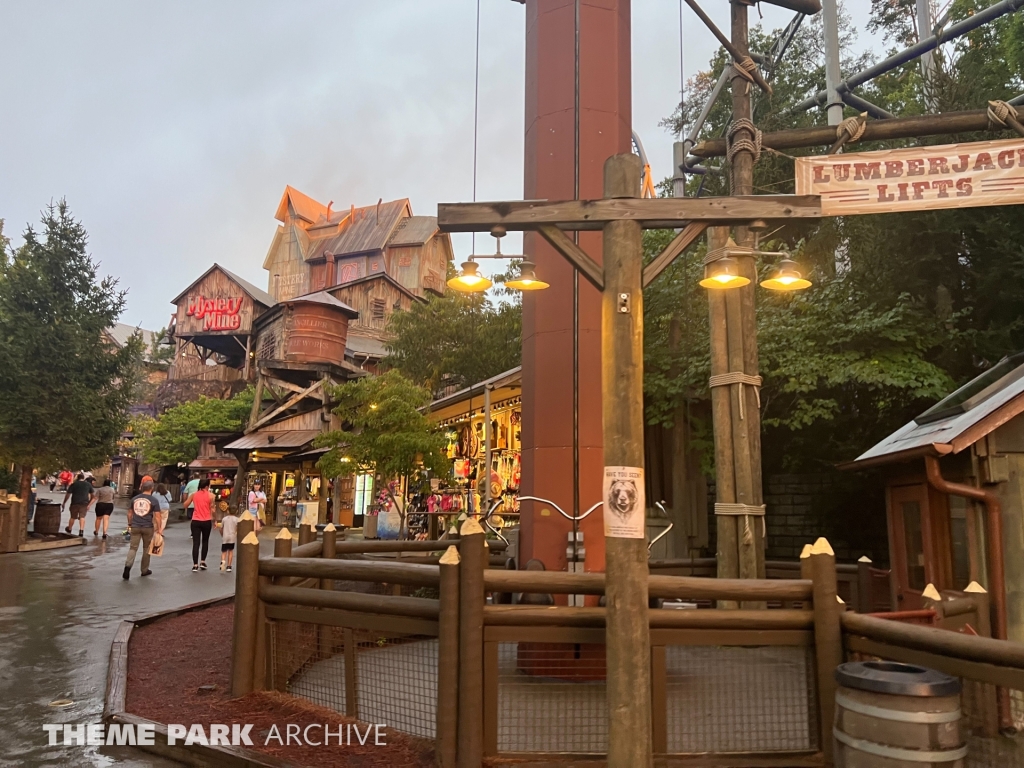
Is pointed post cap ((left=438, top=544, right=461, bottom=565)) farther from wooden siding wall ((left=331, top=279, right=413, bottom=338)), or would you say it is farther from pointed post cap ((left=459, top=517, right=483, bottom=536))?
wooden siding wall ((left=331, top=279, right=413, bottom=338))

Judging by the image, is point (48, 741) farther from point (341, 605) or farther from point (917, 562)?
point (917, 562)

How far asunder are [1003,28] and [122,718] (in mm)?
23207

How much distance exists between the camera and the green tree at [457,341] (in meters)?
29.9

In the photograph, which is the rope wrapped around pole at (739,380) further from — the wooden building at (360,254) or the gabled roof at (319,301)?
the wooden building at (360,254)

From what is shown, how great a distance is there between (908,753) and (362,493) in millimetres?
28456

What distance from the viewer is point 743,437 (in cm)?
789

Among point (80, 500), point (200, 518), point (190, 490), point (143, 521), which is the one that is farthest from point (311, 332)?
point (143, 521)

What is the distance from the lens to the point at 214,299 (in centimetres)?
4762

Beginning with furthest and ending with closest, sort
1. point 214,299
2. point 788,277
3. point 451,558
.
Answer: point 214,299, point 788,277, point 451,558

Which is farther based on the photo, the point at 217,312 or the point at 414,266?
the point at 414,266

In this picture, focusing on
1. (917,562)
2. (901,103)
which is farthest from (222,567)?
(901,103)

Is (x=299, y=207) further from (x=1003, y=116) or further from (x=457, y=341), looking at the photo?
(x=1003, y=116)

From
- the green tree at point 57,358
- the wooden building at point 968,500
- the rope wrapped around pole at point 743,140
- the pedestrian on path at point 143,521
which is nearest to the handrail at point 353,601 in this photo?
the wooden building at point 968,500

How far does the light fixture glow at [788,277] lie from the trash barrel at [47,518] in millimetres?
21437
